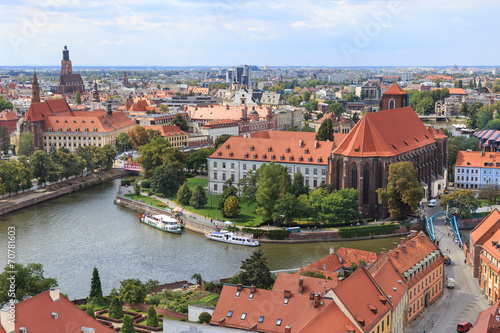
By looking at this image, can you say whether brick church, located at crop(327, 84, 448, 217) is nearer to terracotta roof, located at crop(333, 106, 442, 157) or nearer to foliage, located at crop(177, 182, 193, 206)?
terracotta roof, located at crop(333, 106, 442, 157)

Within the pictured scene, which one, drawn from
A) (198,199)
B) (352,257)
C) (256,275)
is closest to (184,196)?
(198,199)

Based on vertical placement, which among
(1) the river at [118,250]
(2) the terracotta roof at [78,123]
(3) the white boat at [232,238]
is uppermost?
(2) the terracotta roof at [78,123]

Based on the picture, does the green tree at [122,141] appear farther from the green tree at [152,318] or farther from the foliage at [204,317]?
the foliage at [204,317]

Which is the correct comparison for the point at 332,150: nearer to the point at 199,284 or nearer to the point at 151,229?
the point at 151,229

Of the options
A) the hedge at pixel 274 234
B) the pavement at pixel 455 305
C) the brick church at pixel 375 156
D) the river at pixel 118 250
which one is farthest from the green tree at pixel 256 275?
the brick church at pixel 375 156

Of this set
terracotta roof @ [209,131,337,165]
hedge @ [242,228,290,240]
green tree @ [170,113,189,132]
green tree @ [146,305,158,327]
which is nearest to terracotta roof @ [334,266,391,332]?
green tree @ [146,305,158,327]

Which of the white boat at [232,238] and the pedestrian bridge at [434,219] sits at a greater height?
Answer: the pedestrian bridge at [434,219]

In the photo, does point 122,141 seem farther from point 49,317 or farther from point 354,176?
point 49,317
